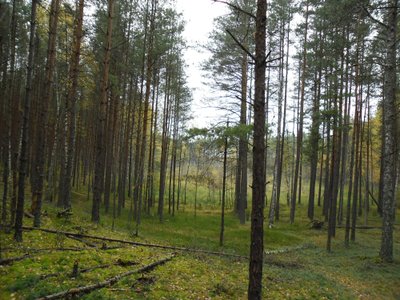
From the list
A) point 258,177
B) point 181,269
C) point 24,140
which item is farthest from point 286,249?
point 24,140

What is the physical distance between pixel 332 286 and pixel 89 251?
308 inches

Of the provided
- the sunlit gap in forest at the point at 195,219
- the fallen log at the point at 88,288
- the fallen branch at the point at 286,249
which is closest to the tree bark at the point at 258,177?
the sunlit gap in forest at the point at 195,219

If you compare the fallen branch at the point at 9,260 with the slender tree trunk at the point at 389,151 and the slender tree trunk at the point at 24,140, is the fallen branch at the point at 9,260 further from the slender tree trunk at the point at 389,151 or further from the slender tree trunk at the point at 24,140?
the slender tree trunk at the point at 389,151

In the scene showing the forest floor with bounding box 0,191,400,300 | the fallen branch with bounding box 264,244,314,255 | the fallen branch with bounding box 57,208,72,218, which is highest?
the fallen branch with bounding box 57,208,72,218

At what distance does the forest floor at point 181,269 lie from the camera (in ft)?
20.5

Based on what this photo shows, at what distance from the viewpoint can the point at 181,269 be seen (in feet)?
29.6

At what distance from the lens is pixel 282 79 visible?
25.2 m

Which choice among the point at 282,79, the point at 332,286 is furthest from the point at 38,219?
the point at 282,79

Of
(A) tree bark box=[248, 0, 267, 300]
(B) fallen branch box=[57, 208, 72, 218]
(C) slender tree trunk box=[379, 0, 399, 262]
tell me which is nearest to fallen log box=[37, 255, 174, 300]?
(A) tree bark box=[248, 0, 267, 300]

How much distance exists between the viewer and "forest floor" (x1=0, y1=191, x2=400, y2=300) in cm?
626

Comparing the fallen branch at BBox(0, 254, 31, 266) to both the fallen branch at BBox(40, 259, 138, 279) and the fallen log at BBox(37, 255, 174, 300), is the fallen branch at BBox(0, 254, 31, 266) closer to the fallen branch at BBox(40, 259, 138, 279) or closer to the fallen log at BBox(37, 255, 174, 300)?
the fallen branch at BBox(40, 259, 138, 279)

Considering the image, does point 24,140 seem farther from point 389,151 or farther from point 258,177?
point 389,151

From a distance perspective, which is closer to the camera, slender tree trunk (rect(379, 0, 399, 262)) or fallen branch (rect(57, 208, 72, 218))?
fallen branch (rect(57, 208, 72, 218))

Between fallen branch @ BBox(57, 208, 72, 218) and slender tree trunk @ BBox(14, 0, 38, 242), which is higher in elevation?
slender tree trunk @ BBox(14, 0, 38, 242)
